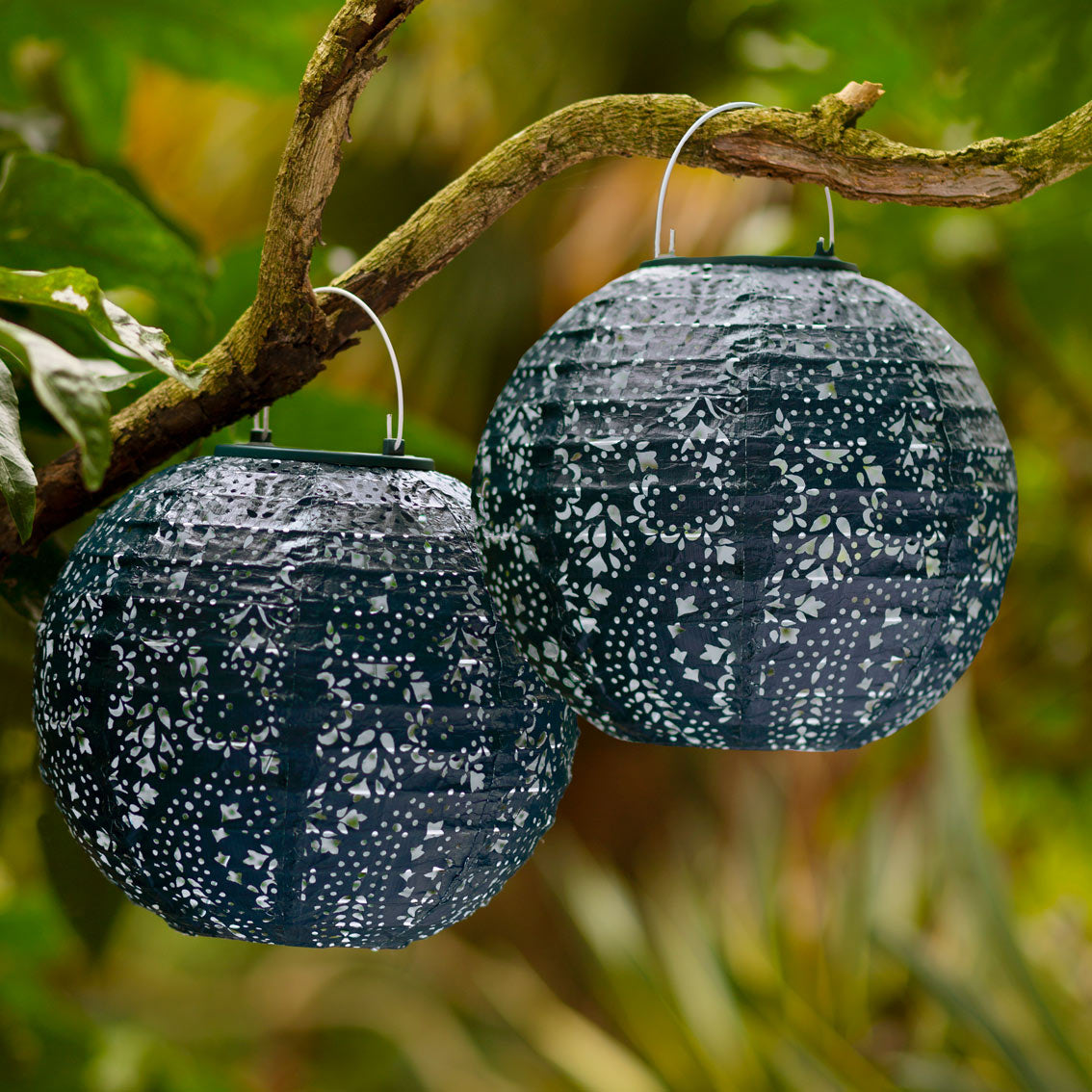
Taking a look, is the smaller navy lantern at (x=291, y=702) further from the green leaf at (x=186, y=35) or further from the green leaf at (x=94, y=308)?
the green leaf at (x=186, y=35)

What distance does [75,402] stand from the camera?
301 mm

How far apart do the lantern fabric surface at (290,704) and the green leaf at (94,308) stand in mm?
69

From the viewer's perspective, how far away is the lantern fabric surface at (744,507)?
365 millimetres

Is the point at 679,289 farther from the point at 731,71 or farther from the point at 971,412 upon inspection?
the point at 731,71

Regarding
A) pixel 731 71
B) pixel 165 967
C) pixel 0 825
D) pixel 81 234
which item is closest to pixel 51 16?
pixel 81 234

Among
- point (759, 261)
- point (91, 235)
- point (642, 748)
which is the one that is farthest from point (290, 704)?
point (642, 748)

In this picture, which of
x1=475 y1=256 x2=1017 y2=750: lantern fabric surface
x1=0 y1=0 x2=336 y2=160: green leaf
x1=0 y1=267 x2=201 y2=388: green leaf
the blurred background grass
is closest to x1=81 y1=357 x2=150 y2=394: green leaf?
x1=0 y1=267 x2=201 y2=388: green leaf

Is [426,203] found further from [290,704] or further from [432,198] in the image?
[290,704]

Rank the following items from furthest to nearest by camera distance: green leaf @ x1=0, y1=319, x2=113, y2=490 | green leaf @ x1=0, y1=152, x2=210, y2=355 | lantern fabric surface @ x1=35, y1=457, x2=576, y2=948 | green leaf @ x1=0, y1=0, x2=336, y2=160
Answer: green leaf @ x1=0, y1=0, x2=336, y2=160 → green leaf @ x1=0, y1=152, x2=210, y2=355 → lantern fabric surface @ x1=35, y1=457, x2=576, y2=948 → green leaf @ x1=0, y1=319, x2=113, y2=490

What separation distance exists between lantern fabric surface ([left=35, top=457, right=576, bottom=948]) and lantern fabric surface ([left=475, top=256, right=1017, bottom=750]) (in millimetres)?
33

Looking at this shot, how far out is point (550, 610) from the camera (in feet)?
1.28

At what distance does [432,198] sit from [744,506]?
0.61 feet

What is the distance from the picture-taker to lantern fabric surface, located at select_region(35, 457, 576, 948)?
396 mm

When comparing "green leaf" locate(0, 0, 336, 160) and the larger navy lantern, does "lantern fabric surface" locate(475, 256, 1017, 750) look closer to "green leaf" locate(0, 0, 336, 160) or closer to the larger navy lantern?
the larger navy lantern
